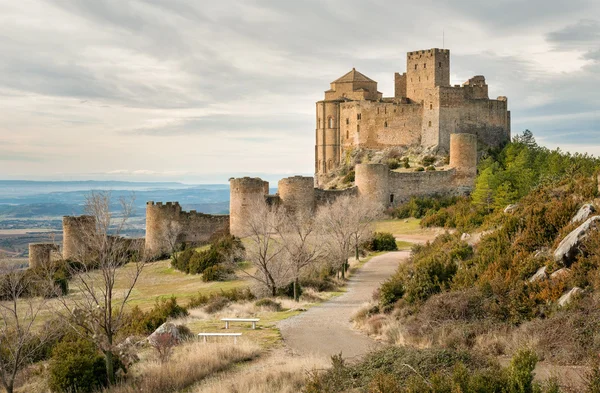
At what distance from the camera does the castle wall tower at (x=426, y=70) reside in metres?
51.8

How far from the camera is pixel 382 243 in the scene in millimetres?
31422

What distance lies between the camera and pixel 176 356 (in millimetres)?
11641

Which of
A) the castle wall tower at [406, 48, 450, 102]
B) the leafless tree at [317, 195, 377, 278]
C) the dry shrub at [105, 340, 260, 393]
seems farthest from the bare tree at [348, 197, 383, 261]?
the castle wall tower at [406, 48, 450, 102]

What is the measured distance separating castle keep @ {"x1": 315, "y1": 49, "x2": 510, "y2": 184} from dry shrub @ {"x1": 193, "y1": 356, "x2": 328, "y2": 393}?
40.7 meters

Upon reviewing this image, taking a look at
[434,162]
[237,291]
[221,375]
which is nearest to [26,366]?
[221,375]

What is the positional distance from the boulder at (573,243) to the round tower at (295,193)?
25183 millimetres

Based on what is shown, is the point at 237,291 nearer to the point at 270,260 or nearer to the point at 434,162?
the point at 270,260

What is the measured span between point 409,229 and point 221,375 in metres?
27.6

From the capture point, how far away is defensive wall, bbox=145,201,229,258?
35.8 m

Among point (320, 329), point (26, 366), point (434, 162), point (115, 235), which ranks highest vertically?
point (434, 162)

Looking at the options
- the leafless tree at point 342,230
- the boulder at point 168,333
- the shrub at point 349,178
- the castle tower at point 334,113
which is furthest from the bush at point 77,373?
the castle tower at point 334,113

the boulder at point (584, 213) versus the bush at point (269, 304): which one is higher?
the boulder at point (584, 213)

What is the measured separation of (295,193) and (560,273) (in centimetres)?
2649

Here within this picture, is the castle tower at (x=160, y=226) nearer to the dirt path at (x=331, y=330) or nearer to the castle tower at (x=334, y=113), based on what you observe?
the dirt path at (x=331, y=330)
